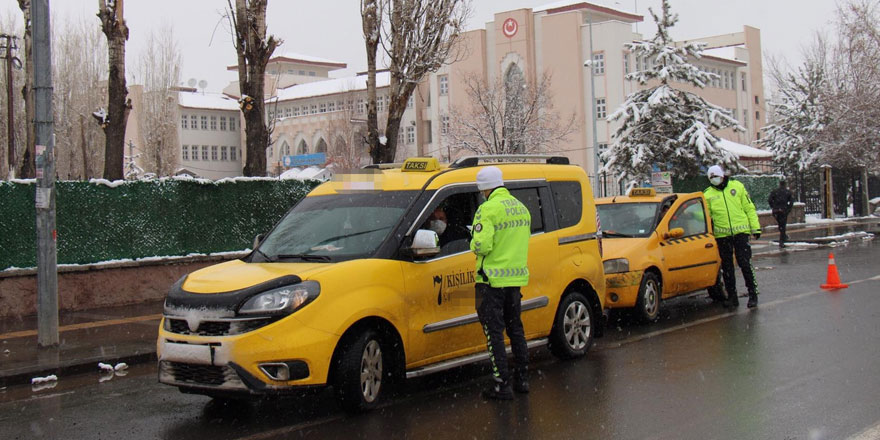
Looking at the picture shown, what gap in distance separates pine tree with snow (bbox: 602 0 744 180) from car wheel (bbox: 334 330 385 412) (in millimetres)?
27391

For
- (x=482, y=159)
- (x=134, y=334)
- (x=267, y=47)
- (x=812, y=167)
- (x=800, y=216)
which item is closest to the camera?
(x=482, y=159)

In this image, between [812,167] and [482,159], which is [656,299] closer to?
[482,159]

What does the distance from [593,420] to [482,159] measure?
311cm

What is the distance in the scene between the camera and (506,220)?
692 centimetres

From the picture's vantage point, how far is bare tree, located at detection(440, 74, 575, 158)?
45.4m

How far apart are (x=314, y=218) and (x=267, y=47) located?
1032cm

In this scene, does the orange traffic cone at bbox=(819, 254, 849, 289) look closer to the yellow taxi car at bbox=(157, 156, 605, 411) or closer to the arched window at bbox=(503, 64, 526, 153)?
the yellow taxi car at bbox=(157, 156, 605, 411)

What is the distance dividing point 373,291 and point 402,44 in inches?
535

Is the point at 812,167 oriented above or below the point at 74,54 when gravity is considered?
below

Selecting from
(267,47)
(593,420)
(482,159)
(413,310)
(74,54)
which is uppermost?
(74,54)

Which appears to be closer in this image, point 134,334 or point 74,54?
point 134,334

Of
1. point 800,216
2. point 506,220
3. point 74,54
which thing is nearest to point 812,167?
point 800,216

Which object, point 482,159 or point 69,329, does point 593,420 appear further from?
point 69,329

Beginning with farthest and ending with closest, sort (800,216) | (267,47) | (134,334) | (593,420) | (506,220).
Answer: (800,216) → (267,47) → (134,334) → (506,220) → (593,420)
